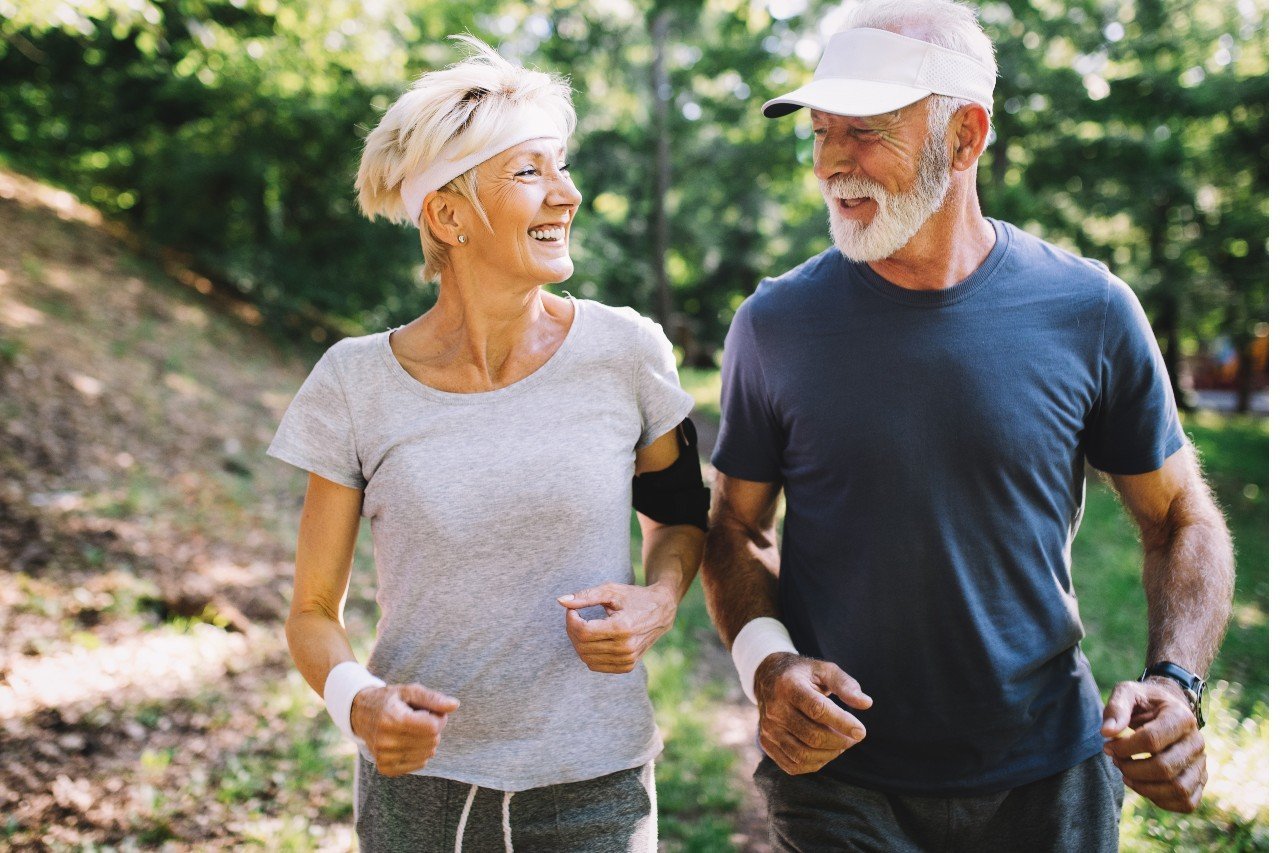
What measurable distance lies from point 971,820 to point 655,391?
3.99 ft

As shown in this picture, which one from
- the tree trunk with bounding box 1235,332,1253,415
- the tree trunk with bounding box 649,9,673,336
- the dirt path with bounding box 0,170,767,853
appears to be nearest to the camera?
the dirt path with bounding box 0,170,767,853

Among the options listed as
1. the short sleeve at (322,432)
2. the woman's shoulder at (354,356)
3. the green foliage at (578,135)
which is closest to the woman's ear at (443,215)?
the woman's shoulder at (354,356)

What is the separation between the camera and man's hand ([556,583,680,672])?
2.02 m

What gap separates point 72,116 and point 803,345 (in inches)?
603

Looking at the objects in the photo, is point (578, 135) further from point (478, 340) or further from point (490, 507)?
point (490, 507)

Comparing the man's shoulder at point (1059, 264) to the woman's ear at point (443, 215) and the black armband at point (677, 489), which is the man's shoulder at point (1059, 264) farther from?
the woman's ear at point (443, 215)

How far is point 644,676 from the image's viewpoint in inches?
93.4

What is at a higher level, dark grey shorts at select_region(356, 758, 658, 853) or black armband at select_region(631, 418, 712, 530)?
A: black armband at select_region(631, 418, 712, 530)

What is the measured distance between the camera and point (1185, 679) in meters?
2.10

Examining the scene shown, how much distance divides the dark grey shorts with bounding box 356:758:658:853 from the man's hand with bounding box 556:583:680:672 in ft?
1.09

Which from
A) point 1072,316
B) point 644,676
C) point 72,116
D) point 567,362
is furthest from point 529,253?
point 72,116

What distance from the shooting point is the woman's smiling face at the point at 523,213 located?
225 centimetres

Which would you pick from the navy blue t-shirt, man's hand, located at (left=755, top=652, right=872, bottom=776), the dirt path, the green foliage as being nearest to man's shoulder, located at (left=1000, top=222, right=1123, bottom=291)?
the navy blue t-shirt

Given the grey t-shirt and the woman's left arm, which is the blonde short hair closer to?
the grey t-shirt
